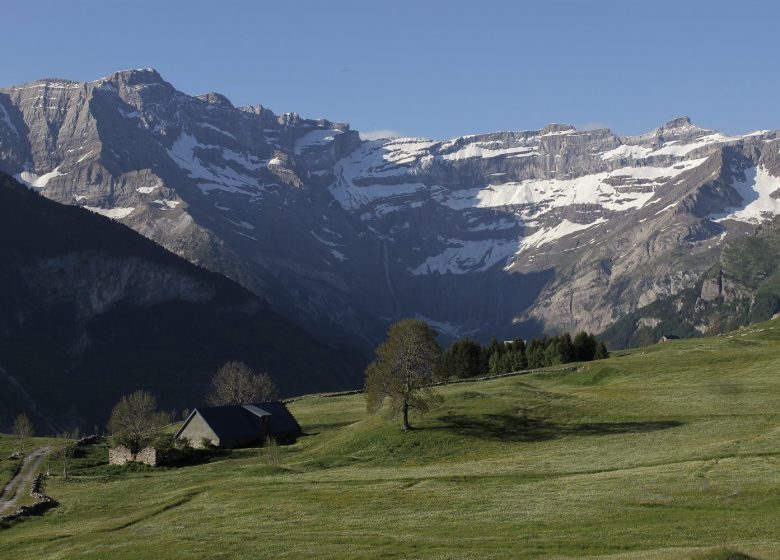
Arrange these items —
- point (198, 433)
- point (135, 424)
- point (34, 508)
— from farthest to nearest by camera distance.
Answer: point (135, 424) → point (198, 433) → point (34, 508)

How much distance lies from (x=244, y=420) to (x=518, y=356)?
84.8 metres

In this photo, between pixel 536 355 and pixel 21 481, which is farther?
pixel 536 355

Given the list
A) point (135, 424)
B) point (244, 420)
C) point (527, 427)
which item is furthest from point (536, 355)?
point (527, 427)

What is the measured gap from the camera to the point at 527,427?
9175cm

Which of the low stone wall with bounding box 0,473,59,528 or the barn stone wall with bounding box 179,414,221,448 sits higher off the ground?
the barn stone wall with bounding box 179,414,221,448

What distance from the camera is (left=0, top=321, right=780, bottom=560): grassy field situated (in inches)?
1804

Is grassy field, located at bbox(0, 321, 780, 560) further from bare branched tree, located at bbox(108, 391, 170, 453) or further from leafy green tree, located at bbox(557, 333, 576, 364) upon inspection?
leafy green tree, located at bbox(557, 333, 576, 364)

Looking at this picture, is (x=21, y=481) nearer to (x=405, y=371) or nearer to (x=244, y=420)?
(x=244, y=420)

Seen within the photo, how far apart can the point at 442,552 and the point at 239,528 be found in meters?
15.5

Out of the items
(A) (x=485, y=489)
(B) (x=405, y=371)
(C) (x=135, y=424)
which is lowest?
(A) (x=485, y=489)

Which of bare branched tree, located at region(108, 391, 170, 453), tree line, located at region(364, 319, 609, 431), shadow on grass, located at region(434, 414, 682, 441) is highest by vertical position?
tree line, located at region(364, 319, 609, 431)

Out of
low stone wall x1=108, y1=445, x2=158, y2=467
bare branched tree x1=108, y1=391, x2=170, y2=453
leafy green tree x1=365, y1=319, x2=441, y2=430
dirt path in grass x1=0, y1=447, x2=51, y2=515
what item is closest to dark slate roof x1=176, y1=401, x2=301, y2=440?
bare branched tree x1=108, y1=391, x2=170, y2=453

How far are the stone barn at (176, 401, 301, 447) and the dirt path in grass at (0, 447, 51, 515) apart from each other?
1565 cm

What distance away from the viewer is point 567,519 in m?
49.5
